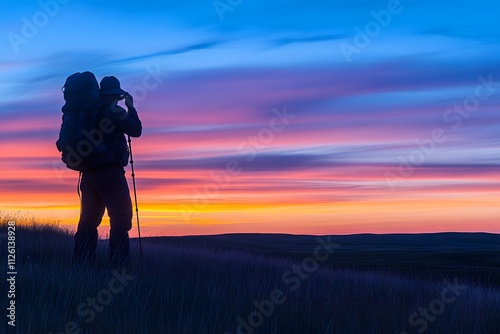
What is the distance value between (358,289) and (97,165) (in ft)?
12.4

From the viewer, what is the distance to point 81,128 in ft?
28.2

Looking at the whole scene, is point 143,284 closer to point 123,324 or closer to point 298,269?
point 123,324

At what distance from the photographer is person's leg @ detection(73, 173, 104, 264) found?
9.12 m

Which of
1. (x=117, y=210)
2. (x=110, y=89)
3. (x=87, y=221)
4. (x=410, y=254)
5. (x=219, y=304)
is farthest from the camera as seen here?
(x=410, y=254)

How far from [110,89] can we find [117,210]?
1.63m

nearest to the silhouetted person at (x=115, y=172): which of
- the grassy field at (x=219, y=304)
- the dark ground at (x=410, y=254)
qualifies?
the grassy field at (x=219, y=304)

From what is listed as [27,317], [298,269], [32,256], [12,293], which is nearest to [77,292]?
[12,293]

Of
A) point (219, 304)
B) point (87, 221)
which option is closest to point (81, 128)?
point (87, 221)

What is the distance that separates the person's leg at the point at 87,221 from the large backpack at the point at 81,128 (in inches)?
16.6

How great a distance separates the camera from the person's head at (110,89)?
349 inches

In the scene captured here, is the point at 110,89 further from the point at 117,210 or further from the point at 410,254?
the point at 410,254

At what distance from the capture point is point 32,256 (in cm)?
958

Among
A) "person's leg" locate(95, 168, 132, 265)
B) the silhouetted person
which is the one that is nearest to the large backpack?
the silhouetted person

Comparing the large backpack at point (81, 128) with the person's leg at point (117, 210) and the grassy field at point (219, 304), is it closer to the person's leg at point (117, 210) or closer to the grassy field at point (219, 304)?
the person's leg at point (117, 210)
